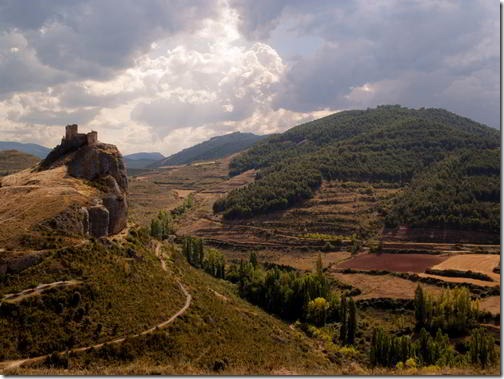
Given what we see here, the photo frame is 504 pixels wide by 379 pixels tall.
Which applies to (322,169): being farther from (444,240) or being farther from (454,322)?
(454,322)

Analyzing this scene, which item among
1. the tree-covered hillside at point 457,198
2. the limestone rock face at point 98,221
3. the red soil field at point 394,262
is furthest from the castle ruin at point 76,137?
the tree-covered hillside at point 457,198

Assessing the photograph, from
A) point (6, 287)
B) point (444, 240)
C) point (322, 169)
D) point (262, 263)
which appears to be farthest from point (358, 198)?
point (6, 287)

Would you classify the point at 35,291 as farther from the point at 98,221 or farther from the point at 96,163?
the point at 96,163

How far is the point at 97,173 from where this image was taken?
62.2 metres

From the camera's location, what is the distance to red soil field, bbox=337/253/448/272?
98919 millimetres

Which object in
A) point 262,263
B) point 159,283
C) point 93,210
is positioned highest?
point 93,210

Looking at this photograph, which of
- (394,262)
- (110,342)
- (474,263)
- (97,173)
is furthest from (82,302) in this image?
(474,263)

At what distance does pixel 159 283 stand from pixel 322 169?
14617 centimetres

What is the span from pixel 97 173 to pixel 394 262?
72.2 meters

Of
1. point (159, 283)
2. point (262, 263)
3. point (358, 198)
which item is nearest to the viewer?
point (159, 283)

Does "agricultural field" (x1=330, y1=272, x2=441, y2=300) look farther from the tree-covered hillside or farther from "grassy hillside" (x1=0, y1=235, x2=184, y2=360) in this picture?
"grassy hillside" (x1=0, y1=235, x2=184, y2=360)

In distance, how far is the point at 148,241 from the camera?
64.0 m

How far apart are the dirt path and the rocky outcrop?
8990 mm

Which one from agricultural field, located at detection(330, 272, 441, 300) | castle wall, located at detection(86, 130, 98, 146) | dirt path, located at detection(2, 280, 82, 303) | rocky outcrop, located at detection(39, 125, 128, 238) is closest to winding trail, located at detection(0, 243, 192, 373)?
dirt path, located at detection(2, 280, 82, 303)
